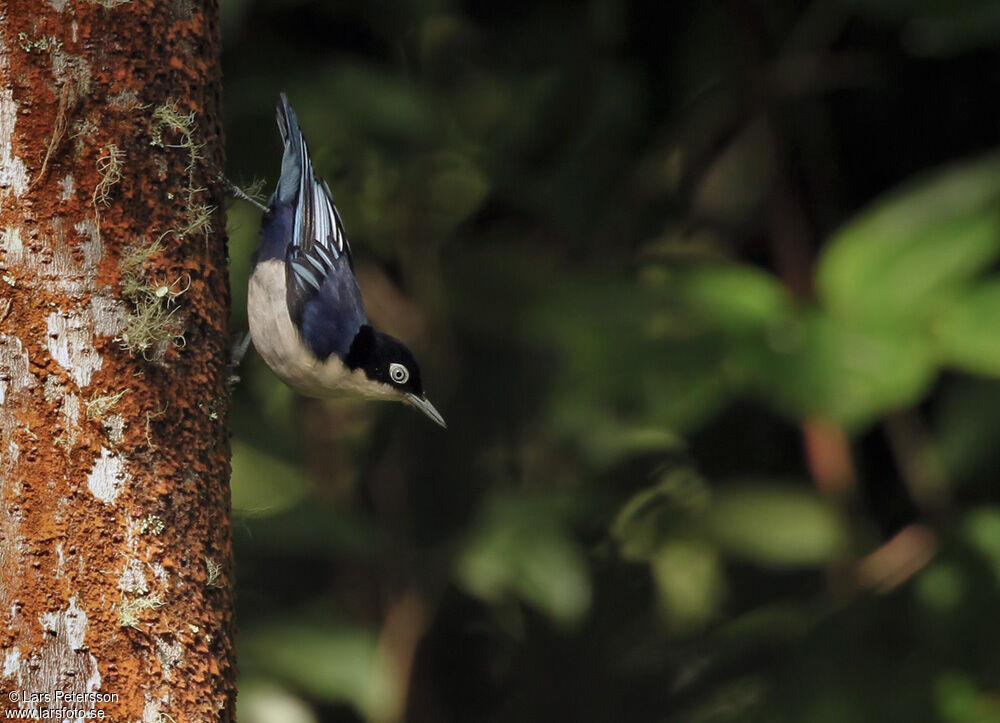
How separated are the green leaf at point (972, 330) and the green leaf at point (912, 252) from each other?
4cm

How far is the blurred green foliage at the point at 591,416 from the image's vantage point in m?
2.67

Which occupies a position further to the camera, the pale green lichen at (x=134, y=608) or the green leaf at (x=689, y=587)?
the green leaf at (x=689, y=587)

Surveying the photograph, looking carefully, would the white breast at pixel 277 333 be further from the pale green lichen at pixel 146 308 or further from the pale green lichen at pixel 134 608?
the pale green lichen at pixel 134 608

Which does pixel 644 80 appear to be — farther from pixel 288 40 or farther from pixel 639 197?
pixel 288 40

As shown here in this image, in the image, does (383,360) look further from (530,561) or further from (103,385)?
(103,385)

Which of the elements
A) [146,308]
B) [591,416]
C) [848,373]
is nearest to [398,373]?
[591,416]

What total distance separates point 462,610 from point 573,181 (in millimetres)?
1333

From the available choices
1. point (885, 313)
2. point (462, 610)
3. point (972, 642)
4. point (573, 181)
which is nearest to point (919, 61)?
point (573, 181)

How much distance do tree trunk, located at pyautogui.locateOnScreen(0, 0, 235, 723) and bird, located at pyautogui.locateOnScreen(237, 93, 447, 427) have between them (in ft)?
2.24

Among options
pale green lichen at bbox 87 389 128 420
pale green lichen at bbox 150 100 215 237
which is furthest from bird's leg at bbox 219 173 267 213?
pale green lichen at bbox 87 389 128 420

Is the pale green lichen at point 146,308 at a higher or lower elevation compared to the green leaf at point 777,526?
lower

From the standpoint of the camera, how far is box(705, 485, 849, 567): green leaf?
284 centimetres

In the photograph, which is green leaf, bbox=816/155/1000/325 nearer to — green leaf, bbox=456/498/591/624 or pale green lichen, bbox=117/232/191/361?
green leaf, bbox=456/498/591/624

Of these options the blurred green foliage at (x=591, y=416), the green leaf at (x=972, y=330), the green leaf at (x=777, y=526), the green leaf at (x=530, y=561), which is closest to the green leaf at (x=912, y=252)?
the green leaf at (x=972, y=330)
